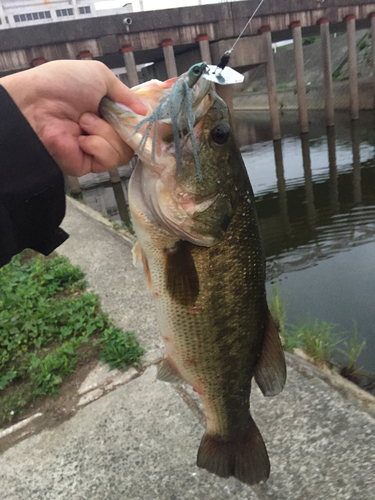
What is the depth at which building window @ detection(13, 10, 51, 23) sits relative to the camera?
48.2 meters

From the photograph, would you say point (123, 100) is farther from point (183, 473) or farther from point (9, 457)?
point (9, 457)

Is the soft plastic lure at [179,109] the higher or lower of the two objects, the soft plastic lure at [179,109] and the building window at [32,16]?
the lower

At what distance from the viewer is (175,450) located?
7.31 feet

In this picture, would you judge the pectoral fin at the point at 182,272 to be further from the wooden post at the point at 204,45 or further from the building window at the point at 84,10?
the building window at the point at 84,10

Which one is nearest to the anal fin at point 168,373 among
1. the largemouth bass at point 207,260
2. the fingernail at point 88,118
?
the largemouth bass at point 207,260

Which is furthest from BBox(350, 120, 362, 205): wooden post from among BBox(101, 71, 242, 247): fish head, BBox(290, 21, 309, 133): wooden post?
BBox(101, 71, 242, 247): fish head

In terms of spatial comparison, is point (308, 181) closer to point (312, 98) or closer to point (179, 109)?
point (179, 109)

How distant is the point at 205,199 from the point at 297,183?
31.4 feet

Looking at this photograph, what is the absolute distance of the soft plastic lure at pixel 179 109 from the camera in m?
1.19

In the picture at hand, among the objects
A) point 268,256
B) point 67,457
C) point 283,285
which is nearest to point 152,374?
point 67,457

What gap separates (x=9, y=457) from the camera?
2316mm

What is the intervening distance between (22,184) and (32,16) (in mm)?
60797

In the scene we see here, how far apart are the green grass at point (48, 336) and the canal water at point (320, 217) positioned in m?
2.42

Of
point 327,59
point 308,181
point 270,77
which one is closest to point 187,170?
point 308,181
